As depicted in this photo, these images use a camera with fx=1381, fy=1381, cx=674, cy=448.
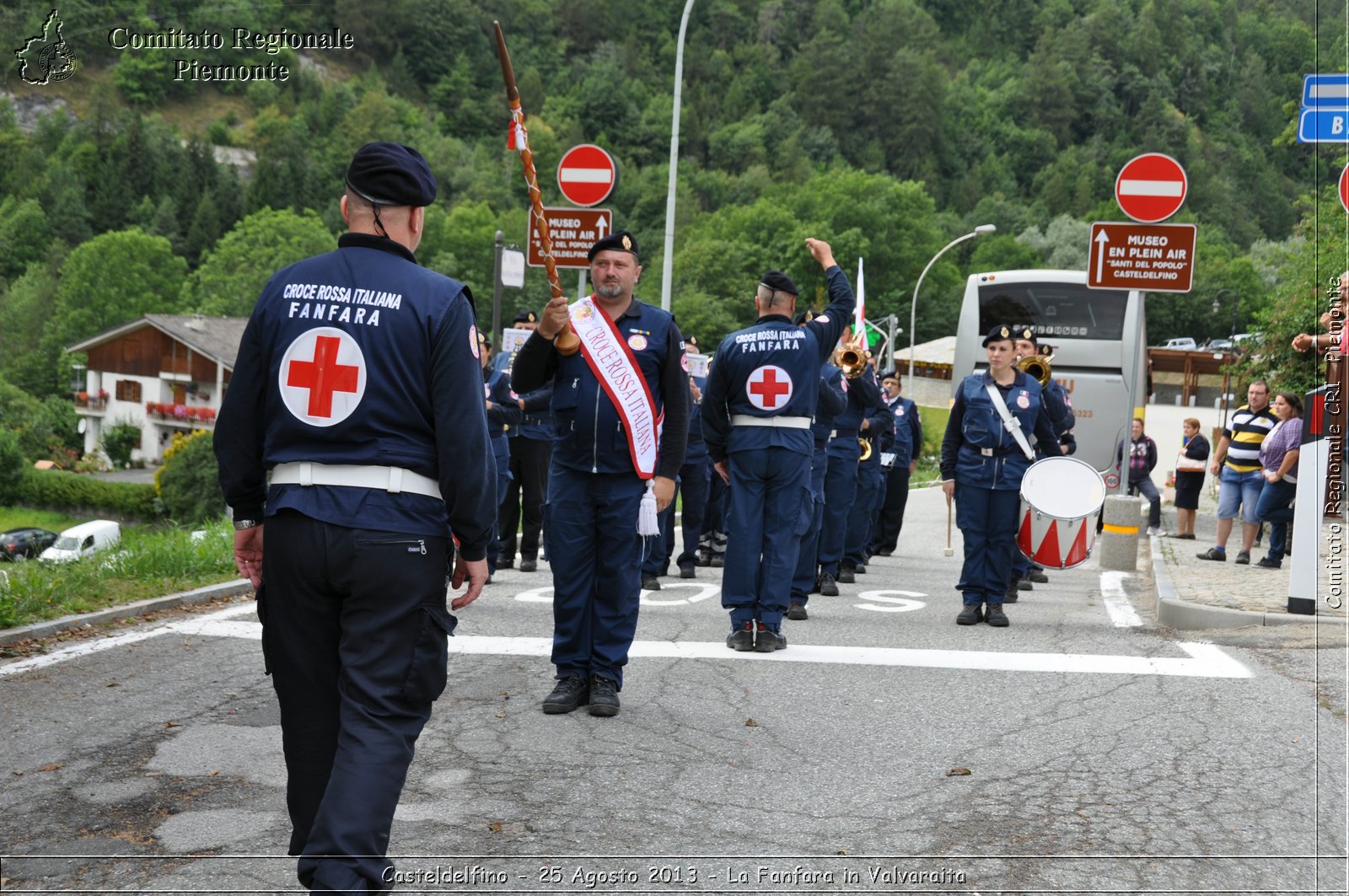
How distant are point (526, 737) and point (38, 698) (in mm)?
2150

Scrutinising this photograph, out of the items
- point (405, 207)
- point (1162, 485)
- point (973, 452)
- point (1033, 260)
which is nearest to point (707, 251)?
point (1033, 260)

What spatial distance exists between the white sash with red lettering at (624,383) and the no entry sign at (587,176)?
9048 millimetres

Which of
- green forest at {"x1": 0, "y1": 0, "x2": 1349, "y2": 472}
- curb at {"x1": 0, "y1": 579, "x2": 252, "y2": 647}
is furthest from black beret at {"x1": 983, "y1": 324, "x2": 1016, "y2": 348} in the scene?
green forest at {"x1": 0, "y1": 0, "x2": 1349, "y2": 472}

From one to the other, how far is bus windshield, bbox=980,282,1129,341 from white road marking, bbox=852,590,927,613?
10.9 m

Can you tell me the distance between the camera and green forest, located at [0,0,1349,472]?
100 meters

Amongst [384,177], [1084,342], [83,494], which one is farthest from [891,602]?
[83,494]

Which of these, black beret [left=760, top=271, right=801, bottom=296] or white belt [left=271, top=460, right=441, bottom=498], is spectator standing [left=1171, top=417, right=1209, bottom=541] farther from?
white belt [left=271, top=460, right=441, bottom=498]

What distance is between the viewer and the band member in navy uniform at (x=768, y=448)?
24.8ft

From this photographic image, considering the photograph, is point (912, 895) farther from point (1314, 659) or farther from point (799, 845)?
point (1314, 659)

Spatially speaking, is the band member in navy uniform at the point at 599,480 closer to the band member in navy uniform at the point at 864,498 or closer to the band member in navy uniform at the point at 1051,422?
the band member in navy uniform at the point at 1051,422

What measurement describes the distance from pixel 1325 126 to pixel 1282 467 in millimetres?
4932

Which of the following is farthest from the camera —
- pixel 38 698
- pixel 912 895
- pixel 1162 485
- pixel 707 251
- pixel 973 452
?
pixel 707 251

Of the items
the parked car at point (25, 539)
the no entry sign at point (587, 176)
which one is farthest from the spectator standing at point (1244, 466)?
the parked car at point (25, 539)

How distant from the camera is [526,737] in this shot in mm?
5414
